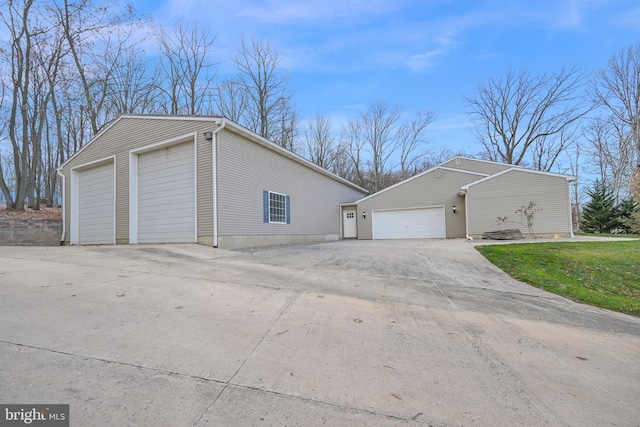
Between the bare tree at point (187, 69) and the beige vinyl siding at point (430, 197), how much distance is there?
12.8 meters

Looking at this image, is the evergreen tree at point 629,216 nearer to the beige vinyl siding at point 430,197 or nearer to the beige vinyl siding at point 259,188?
the beige vinyl siding at point 430,197

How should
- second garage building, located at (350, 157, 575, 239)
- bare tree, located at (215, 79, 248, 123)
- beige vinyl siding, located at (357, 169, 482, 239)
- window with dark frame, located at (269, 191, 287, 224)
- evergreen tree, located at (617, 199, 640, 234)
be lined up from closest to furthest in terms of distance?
1. window with dark frame, located at (269, 191, 287, 224)
2. second garage building, located at (350, 157, 575, 239)
3. evergreen tree, located at (617, 199, 640, 234)
4. beige vinyl siding, located at (357, 169, 482, 239)
5. bare tree, located at (215, 79, 248, 123)

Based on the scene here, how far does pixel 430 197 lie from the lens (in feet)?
54.0

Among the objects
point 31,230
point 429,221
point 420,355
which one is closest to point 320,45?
point 429,221

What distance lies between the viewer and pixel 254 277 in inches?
195

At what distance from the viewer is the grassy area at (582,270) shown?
502cm

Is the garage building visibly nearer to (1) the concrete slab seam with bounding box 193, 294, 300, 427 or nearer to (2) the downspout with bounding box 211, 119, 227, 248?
(2) the downspout with bounding box 211, 119, 227, 248

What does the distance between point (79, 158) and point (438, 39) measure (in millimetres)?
15980

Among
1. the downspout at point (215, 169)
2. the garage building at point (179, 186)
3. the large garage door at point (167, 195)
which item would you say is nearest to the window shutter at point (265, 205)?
the garage building at point (179, 186)

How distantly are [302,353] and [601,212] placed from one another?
962 inches

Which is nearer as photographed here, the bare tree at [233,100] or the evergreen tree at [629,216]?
the evergreen tree at [629,216]

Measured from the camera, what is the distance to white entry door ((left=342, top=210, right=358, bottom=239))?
19.1 metres

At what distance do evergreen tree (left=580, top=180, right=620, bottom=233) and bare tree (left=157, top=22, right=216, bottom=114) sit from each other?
26.1 metres

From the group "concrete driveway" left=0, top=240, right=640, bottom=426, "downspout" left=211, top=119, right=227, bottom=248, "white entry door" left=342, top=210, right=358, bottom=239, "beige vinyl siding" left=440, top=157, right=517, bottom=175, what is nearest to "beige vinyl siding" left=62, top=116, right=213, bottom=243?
"downspout" left=211, top=119, right=227, bottom=248
